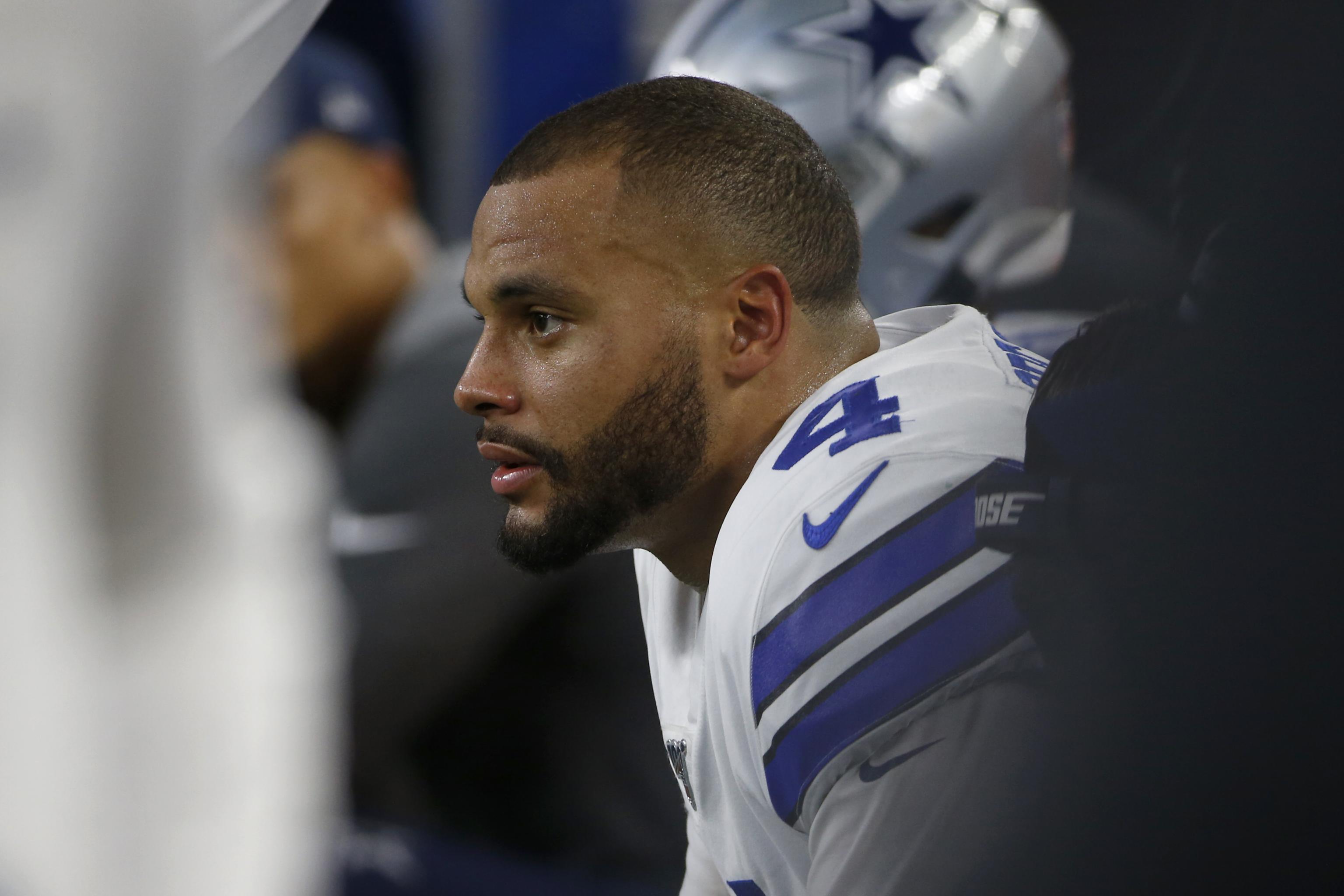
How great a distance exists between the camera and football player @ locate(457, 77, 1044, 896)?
1.18 feet

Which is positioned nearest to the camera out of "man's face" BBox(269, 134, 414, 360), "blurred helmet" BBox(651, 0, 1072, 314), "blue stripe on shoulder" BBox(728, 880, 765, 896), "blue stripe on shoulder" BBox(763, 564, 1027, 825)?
"blue stripe on shoulder" BBox(763, 564, 1027, 825)

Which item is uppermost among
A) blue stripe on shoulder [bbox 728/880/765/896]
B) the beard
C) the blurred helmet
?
the blurred helmet

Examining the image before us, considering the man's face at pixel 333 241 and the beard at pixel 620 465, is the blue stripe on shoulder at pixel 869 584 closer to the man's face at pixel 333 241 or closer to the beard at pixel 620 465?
the beard at pixel 620 465

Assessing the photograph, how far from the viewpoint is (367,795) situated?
57.2 inches

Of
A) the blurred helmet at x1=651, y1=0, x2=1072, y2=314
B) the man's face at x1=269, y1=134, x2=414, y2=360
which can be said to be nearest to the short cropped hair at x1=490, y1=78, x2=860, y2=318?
the blurred helmet at x1=651, y1=0, x2=1072, y2=314

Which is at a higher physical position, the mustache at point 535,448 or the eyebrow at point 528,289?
the eyebrow at point 528,289

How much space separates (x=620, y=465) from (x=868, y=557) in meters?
0.09

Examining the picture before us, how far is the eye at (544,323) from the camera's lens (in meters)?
0.41

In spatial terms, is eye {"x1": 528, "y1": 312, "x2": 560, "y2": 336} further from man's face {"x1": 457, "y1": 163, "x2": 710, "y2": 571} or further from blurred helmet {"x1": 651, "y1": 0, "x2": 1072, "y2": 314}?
blurred helmet {"x1": 651, "y1": 0, "x2": 1072, "y2": 314}

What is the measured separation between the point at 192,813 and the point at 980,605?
0.87 m

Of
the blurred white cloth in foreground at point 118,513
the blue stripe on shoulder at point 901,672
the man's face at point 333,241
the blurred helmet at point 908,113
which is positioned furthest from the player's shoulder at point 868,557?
the man's face at point 333,241

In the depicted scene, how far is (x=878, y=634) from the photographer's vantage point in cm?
36

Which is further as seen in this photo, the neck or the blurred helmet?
the blurred helmet

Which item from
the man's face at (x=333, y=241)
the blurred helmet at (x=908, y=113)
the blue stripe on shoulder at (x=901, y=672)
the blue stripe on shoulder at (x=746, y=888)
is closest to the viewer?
the blue stripe on shoulder at (x=901, y=672)
